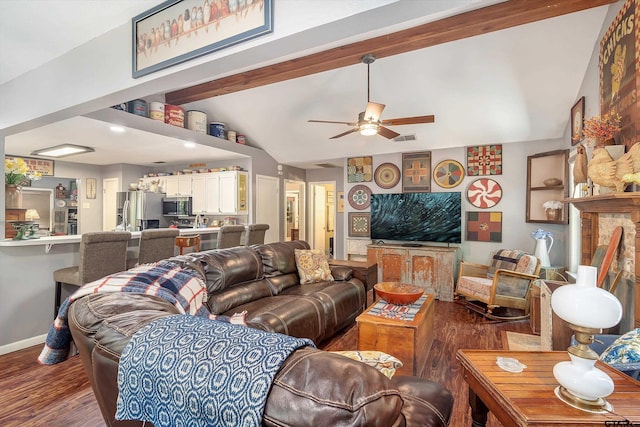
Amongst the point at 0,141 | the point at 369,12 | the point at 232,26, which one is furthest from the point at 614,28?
the point at 0,141

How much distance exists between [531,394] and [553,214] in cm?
394

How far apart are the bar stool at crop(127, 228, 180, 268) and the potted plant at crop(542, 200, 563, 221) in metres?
4.76

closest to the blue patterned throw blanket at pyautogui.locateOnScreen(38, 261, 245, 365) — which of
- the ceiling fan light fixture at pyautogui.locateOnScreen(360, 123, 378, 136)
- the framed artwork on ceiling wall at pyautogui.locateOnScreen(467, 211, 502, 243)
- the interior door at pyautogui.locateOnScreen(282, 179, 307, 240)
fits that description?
the ceiling fan light fixture at pyautogui.locateOnScreen(360, 123, 378, 136)

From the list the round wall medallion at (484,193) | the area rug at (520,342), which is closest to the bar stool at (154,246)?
the area rug at (520,342)

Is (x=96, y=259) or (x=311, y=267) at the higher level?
(x=96, y=259)

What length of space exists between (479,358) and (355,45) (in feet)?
9.93

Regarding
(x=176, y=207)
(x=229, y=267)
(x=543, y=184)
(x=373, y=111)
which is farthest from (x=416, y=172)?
(x=176, y=207)

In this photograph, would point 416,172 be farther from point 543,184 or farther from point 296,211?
point 296,211

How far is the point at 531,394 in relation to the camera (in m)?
1.18

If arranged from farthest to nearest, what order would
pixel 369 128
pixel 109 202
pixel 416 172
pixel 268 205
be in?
pixel 109 202 < pixel 268 205 < pixel 416 172 < pixel 369 128

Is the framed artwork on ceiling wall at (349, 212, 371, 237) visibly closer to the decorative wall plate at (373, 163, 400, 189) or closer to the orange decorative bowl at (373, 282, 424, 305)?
the decorative wall plate at (373, 163, 400, 189)

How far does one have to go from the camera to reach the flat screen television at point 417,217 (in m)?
4.87

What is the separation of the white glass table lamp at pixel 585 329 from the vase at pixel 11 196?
427 centimetres

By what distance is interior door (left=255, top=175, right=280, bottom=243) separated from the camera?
6.16 metres
